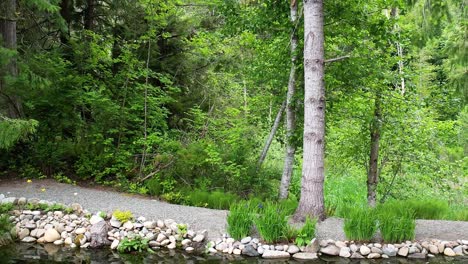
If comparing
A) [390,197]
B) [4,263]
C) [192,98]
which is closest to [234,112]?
[192,98]

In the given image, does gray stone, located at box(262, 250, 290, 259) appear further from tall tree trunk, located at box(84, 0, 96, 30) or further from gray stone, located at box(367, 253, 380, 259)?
tall tree trunk, located at box(84, 0, 96, 30)

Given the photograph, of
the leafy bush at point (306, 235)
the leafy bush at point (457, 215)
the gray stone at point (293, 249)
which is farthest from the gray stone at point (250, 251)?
the leafy bush at point (457, 215)

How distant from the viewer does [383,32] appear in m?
6.93

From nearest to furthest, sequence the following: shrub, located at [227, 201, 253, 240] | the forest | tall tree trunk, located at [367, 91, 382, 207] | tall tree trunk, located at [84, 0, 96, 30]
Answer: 1. shrub, located at [227, 201, 253, 240]
2. the forest
3. tall tree trunk, located at [367, 91, 382, 207]
4. tall tree trunk, located at [84, 0, 96, 30]

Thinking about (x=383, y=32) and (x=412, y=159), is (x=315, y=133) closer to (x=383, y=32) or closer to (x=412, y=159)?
(x=383, y=32)

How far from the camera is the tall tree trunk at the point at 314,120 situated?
595 cm

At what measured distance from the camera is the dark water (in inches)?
191

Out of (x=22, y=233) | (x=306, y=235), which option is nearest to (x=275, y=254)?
(x=306, y=235)

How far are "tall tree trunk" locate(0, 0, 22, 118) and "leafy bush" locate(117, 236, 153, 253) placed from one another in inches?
178

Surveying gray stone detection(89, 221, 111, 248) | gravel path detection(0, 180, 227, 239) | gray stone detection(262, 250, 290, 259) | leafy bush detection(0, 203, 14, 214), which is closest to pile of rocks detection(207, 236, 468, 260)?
gray stone detection(262, 250, 290, 259)

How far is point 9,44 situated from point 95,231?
17.3 feet

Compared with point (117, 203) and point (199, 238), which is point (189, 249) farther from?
point (117, 203)

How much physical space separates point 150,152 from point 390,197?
5.53m

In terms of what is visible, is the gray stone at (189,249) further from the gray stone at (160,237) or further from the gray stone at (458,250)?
the gray stone at (458,250)
